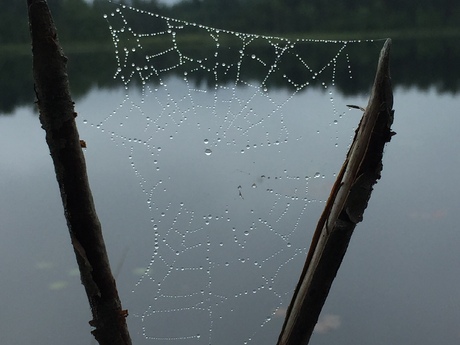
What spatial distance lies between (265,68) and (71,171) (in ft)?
5.29

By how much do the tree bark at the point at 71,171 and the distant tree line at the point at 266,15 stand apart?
53 cm

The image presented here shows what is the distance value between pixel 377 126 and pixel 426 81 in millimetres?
2666

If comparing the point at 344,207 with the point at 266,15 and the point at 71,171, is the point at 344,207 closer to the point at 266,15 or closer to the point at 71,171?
the point at 71,171

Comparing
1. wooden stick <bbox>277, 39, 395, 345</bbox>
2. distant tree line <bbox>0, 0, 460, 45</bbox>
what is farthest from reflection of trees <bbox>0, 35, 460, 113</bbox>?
wooden stick <bbox>277, 39, 395, 345</bbox>

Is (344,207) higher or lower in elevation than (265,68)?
lower

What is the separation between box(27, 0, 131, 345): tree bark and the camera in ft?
0.96

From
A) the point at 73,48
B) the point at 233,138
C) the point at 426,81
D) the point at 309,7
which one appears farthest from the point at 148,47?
the point at 426,81

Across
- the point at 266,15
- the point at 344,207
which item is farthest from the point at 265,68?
the point at 344,207

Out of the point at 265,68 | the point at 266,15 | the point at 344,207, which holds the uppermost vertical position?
the point at 266,15

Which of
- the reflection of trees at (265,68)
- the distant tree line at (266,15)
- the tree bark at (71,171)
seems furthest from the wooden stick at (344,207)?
the distant tree line at (266,15)

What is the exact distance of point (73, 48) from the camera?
52.6 inches

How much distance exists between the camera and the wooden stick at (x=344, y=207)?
326 mm

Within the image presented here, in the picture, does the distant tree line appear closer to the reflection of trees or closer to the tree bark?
the reflection of trees

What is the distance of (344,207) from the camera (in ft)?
1.14
